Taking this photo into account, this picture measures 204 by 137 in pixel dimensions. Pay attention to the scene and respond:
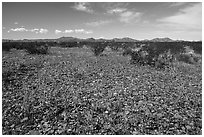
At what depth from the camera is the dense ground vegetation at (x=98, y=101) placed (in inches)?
286

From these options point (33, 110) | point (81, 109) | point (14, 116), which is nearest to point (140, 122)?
point (81, 109)

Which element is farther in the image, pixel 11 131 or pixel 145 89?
pixel 145 89

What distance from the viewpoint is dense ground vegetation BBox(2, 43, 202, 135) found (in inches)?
286

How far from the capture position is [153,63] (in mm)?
16750

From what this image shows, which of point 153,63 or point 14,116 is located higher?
point 153,63

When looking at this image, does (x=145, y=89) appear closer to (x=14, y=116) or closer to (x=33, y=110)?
(x=33, y=110)

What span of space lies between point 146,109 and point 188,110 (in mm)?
1747

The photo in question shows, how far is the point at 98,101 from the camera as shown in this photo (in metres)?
9.05

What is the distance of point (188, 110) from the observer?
8.48 m

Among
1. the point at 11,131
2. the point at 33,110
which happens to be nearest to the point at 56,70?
the point at 33,110

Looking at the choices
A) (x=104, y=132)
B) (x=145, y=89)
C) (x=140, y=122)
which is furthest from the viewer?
(x=145, y=89)

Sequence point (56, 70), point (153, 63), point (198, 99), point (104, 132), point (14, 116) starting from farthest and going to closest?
point (153, 63) < point (56, 70) < point (198, 99) < point (14, 116) < point (104, 132)

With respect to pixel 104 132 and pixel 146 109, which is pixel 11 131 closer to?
pixel 104 132

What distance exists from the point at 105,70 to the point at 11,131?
7944mm
